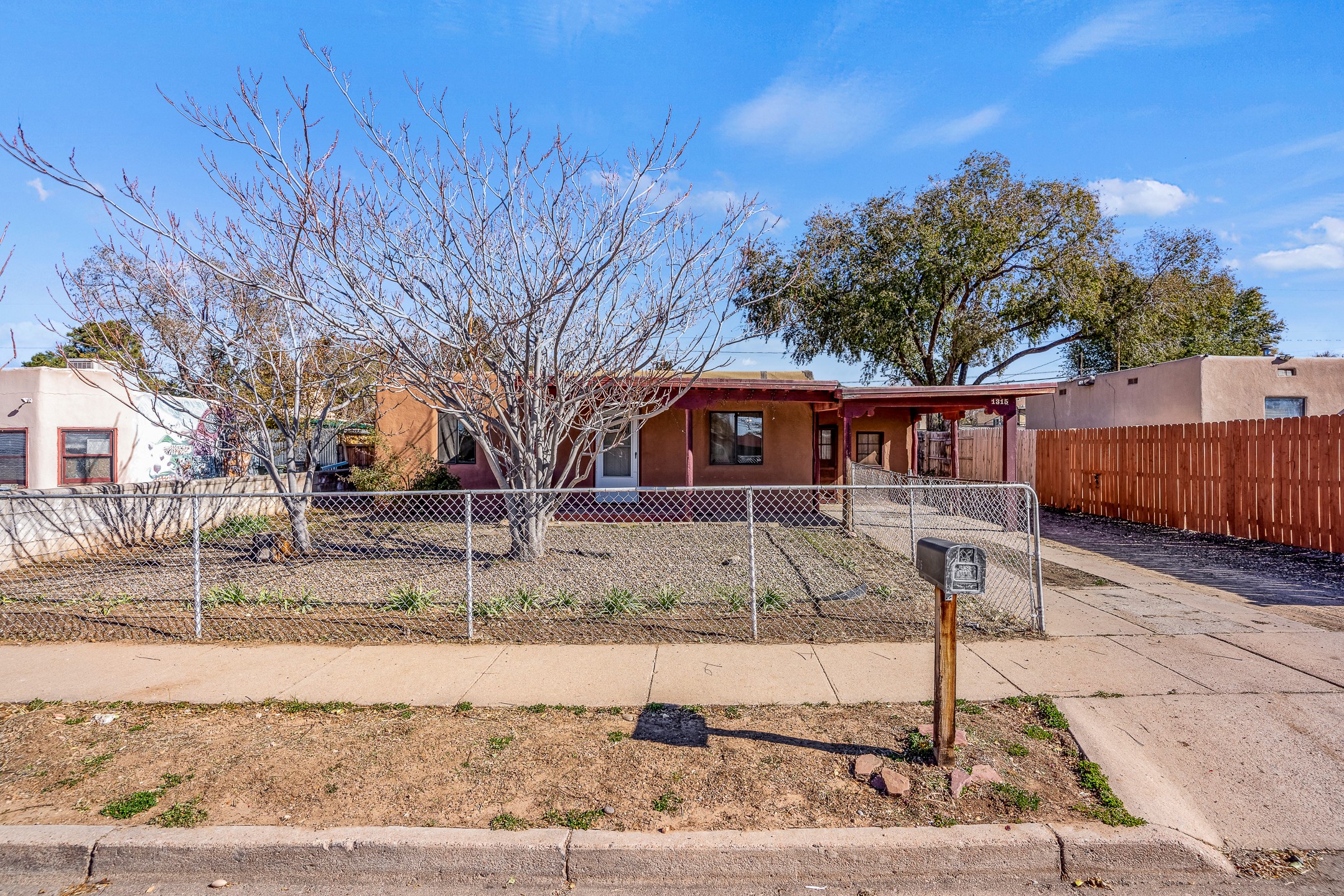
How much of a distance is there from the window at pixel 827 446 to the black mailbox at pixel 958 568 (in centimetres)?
1500

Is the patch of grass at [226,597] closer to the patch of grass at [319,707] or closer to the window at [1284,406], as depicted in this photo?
the patch of grass at [319,707]

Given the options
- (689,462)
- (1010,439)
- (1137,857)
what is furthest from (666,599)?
(1010,439)

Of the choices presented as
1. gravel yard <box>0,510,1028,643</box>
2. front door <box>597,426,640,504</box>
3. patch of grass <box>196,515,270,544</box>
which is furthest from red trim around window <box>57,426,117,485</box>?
front door <box>597,426,640,504</box>

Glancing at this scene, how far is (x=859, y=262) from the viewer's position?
22438 millimetres

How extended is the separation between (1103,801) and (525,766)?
2.81 meters

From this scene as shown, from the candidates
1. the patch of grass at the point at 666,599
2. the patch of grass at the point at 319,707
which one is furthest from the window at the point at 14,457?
the patch of grass at the point at 666,599

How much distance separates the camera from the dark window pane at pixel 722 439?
15.3 m

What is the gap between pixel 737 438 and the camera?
15328 millimetres

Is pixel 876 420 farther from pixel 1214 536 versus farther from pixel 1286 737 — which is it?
pixel 1286 737

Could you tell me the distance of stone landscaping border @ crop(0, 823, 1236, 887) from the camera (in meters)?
2.92

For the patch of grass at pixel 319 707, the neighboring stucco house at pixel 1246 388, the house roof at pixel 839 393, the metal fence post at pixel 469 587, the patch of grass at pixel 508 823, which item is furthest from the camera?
the neighboring stucco house at pixel 1246 388

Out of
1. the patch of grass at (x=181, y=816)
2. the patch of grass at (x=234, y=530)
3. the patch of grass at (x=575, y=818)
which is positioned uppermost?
the patch of grass at (x=234, y=530)

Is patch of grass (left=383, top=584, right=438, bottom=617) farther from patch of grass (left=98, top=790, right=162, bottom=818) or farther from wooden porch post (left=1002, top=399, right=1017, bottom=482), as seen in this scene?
wooden porch post (left=1002, top=399, right=1017, bottom=482)

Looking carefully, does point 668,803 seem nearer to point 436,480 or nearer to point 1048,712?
point 1048,712
